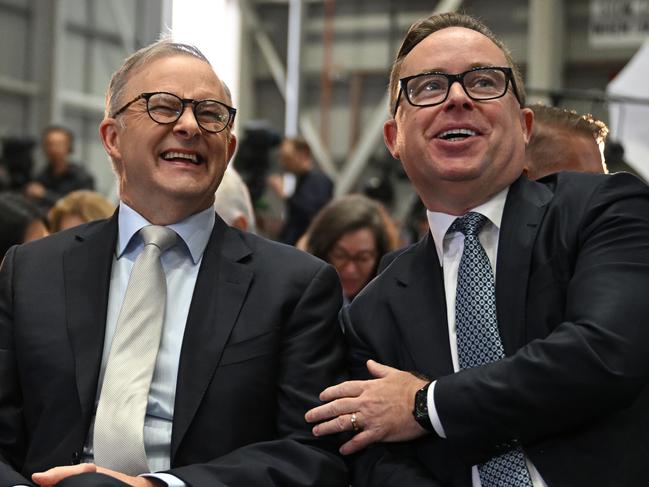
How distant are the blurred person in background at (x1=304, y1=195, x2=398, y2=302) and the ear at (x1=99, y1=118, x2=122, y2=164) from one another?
1520mm

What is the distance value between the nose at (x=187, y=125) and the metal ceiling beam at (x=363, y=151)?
28.7ft

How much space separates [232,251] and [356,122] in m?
9.14

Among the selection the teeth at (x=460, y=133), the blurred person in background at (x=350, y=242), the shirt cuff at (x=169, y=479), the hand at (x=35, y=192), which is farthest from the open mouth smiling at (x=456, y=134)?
the hand at (x=35, y=192)

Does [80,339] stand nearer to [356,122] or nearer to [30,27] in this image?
[30,27]

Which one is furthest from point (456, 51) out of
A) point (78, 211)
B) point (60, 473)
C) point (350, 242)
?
point (78, 211)

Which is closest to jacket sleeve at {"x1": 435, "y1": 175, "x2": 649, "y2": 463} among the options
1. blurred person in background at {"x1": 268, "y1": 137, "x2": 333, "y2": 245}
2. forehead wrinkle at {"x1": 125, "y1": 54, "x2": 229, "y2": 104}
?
forehead wrinkle at {"x1": 125, "y1": 54, "x2": 229, "y2": 104}

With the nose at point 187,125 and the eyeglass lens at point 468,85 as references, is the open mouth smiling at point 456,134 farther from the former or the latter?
the nose at point 187,125

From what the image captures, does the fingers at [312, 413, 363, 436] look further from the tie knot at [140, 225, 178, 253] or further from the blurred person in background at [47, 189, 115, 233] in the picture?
the blurred person in background at [47, 189, 115, 233]

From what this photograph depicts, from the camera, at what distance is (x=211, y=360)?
6.50 ft

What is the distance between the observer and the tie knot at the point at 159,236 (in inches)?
82.1

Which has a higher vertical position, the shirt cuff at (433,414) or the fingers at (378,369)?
the fingers at (378,369)

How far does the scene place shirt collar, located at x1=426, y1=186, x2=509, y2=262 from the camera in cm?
203

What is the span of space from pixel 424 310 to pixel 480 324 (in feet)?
0.43

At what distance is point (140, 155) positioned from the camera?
2111mm
